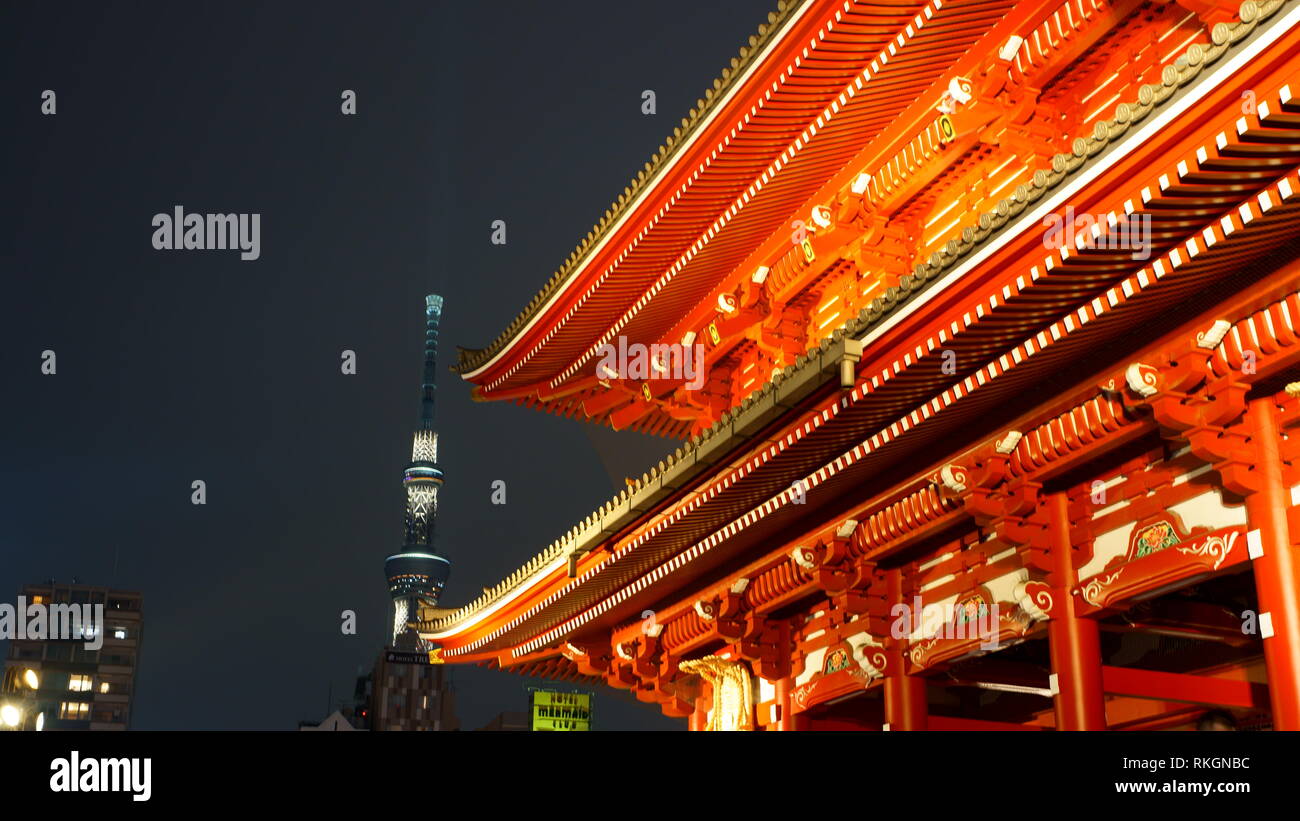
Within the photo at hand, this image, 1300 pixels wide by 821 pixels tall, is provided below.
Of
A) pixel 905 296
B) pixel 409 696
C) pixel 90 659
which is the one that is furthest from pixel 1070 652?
pixel 90 659

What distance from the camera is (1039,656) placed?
15844mm

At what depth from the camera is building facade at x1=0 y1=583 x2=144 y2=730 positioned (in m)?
106

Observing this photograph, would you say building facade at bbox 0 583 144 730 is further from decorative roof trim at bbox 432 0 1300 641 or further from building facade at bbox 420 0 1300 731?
decorative roof trim at bbox 432 0 1300 641

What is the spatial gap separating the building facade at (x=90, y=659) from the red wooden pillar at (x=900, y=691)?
105 m

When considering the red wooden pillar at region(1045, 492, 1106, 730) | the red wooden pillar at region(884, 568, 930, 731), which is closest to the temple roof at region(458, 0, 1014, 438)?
the red wooden pillar at region(1045, 492, 1106, 730)

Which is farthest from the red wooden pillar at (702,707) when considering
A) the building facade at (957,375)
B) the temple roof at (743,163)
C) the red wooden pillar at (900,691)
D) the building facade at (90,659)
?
the building facade at (90,659)

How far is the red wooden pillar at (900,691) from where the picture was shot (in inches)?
532

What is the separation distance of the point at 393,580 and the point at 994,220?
496ft

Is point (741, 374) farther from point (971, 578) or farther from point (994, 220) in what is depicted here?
point (994, 220)

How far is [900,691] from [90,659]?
111859 mm

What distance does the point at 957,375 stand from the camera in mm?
10797

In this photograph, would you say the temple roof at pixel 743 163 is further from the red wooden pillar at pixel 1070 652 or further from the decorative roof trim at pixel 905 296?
the red wooden pillar at pixel 1070 652

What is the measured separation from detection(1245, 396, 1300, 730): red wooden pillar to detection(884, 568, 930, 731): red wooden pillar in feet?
16.0

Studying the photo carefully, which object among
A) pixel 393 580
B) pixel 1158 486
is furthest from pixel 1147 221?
pixel 393 580
